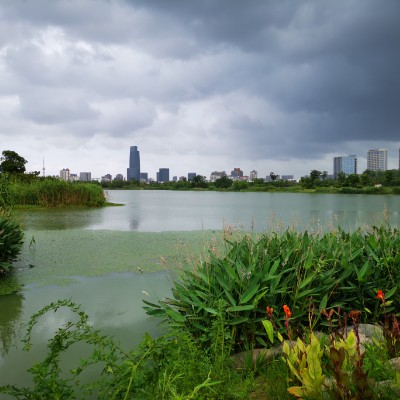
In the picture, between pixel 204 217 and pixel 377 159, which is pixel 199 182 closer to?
pixel 377 159

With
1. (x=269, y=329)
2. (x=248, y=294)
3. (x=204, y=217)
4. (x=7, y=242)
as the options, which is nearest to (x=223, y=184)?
(x=204, y=217)

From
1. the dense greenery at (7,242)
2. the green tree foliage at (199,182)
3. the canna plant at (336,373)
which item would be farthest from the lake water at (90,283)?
the green tree foliage at (199,182)

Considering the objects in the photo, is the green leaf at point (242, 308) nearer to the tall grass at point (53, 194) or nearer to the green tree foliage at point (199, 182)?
the tall grass at point (53, 194)

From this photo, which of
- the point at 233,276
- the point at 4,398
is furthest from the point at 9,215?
the point at 233,276

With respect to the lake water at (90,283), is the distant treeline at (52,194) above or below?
above

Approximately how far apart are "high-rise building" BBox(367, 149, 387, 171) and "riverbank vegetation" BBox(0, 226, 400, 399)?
461 ft

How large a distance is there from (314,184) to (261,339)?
78698 millimetres

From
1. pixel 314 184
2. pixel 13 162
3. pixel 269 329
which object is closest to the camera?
pixel 269 329

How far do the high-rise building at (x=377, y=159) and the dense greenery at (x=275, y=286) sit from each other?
140 m

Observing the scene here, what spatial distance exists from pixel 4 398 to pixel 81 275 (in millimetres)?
3850

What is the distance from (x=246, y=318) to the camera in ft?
9.71

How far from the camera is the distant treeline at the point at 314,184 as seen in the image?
63638 mm

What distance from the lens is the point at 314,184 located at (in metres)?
78.1

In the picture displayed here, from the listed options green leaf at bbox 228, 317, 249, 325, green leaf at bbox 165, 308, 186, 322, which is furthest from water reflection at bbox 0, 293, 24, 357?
green leaf at bbox 228, 317, 249, 325
